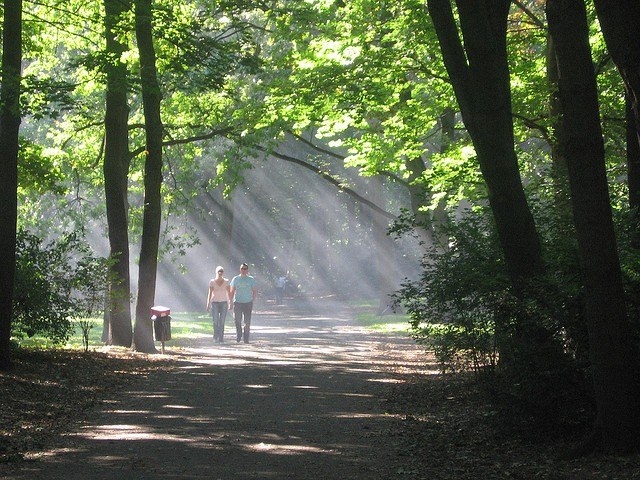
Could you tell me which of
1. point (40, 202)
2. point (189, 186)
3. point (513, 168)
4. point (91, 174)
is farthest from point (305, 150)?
point (513, 168)

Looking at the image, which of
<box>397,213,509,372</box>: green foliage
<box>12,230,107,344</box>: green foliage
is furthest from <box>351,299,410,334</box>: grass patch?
<box>397,213,509,372</box>: green foliage

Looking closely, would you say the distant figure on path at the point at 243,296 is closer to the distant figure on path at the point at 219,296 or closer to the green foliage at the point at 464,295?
the distant figure on path at the point at 219,296

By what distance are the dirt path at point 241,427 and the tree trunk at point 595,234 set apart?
1989 millimetres

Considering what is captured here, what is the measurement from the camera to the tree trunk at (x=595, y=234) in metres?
7.50

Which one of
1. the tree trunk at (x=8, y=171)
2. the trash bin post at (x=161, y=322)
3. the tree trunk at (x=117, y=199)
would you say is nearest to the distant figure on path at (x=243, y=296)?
the tree trunk at (x=117, y=199)

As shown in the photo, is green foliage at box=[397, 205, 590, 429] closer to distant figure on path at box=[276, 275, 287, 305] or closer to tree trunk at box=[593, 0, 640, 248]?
tree trunk at box=[593, 0, 640, 248]

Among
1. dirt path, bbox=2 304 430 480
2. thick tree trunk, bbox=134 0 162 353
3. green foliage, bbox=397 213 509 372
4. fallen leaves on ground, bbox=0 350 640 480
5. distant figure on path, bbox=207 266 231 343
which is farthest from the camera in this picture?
distant figure on path, bbox=207 266 231 343

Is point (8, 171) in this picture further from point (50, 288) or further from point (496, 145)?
point (496, 145)

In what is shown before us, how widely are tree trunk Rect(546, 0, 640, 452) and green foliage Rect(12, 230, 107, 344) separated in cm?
1135

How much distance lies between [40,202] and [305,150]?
41.5ft

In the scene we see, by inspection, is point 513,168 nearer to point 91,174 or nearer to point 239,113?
point 239,113

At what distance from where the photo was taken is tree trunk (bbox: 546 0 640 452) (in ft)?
24.6

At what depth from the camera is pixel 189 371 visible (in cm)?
1708

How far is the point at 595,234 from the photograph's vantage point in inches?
295
